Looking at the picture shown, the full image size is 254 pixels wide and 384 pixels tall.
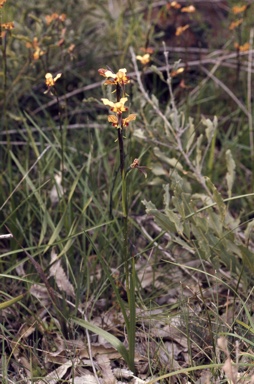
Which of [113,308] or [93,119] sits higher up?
[93,119]

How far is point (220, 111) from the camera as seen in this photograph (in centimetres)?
323

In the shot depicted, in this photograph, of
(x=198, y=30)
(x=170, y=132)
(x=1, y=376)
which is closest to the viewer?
(x=1, y=376)

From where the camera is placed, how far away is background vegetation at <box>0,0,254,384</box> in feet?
5.98

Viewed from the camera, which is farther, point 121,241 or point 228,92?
point 228,92

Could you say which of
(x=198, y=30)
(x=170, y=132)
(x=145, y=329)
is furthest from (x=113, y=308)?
(x=198, y=30)

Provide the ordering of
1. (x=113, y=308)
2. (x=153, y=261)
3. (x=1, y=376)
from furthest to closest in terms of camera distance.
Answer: (x=153, y=261) < (x=113, y=308) < (x=1, y=376)

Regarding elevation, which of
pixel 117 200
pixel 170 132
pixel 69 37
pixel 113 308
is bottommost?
pixel 113 308

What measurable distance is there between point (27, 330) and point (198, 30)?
2476 mm

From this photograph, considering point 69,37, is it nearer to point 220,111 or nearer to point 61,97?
point 61,97

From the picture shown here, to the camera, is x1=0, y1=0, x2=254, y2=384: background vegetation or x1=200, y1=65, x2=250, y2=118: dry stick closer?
x1=0, y1=0, x2=254, y2=384: background vegetation

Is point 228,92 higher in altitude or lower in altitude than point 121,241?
higher

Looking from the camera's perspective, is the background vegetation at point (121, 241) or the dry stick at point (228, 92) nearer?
the background vegetation at point (121, 241)

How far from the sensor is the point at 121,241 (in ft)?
7.25

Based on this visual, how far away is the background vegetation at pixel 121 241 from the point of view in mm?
1821
